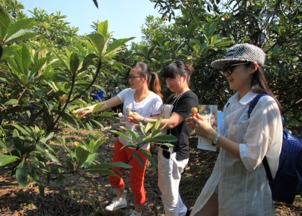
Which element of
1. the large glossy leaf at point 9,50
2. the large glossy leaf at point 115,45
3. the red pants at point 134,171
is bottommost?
the red pants at point 134,171

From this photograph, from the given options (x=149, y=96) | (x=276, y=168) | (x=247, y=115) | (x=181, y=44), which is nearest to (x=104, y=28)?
(x=247, y=115)

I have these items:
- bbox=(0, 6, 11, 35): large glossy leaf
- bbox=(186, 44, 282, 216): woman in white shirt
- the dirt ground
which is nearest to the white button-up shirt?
bbox=(186, 44, 282, 216): woman in white shirt

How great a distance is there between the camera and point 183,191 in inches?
138

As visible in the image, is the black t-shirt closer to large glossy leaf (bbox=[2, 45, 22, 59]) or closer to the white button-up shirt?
the white button-up shirt

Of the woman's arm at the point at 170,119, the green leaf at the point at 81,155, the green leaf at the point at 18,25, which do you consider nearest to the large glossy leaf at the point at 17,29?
the green leaf at the point at 18,25

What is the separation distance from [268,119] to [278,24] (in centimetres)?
230

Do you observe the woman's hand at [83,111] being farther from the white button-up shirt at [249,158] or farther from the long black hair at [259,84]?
the long black hair at [259,84]

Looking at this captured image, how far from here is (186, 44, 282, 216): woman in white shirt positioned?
135cm

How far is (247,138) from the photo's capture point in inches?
54.2

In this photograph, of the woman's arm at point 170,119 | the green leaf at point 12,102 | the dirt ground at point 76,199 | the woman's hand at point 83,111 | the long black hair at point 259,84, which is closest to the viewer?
the green leaf at point 12,102

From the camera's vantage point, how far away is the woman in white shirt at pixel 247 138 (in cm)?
135

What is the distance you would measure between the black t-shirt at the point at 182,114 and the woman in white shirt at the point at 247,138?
718 millimetres

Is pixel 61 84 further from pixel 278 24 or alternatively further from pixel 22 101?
pixel 278 24

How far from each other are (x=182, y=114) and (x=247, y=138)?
911 millimetres
